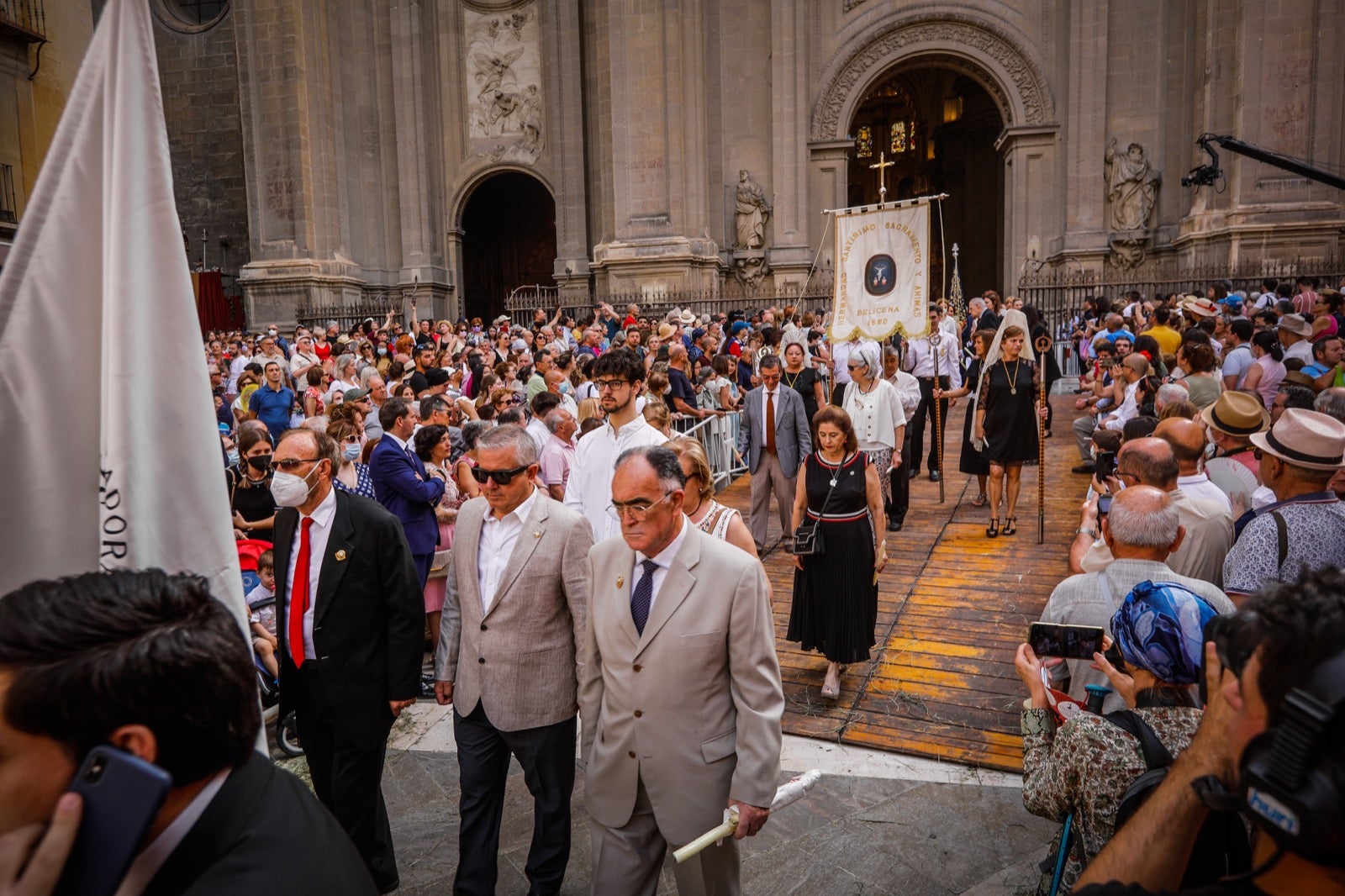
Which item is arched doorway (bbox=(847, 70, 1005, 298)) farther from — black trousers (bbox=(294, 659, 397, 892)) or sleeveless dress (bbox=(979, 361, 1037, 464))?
black trousers (bbox=(294, 659, 397, 892))

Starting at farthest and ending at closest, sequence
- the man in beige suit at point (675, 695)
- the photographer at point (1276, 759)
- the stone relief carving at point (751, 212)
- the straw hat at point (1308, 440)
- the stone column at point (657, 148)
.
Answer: the stone relief carving at point (751, 212) < the stone column at point (657, 148) < the straw hat at point (1308, 440) < the man in beige suit at point (675, 695) < the photographer at point (1276, 759)

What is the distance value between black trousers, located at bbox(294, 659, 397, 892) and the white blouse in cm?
526

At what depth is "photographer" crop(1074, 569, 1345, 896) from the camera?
3.95ft

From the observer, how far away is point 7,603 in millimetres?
1426

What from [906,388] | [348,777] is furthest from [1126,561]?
[906,388]

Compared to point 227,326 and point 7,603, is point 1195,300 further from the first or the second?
point 227,326

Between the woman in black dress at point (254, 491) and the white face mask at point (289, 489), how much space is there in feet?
7.55

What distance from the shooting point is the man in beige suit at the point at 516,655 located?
3.52 m

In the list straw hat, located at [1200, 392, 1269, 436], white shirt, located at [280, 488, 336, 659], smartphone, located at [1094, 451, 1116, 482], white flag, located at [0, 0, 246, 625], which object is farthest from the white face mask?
smartphone, located at [1094, 451, 1116, 482]

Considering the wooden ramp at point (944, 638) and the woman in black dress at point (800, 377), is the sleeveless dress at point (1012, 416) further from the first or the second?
the woman in black dress at point (800, 377)

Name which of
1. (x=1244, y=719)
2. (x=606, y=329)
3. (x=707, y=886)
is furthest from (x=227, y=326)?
(x=1244, y=719)

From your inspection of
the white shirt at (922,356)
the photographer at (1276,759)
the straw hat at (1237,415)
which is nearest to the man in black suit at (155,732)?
the photographer at (1276,759)

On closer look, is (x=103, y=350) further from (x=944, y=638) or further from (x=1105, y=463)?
(x=1105, y=463)

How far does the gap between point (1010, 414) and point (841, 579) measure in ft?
11.8
